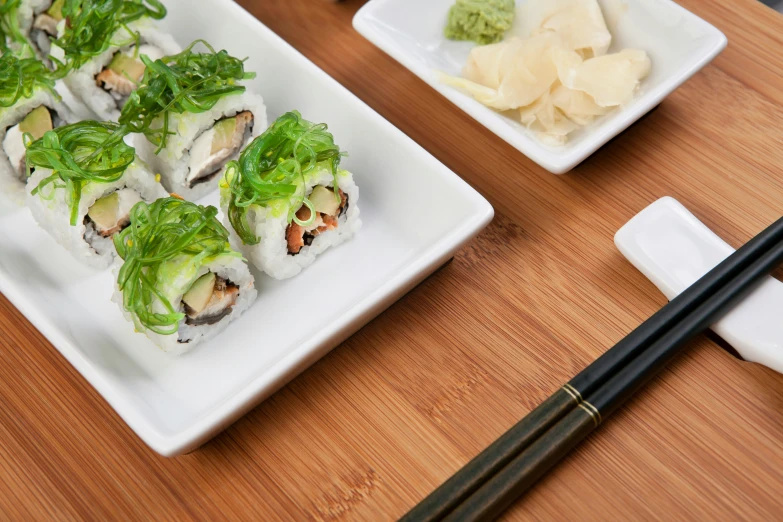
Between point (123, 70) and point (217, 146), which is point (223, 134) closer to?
point (217, 146)

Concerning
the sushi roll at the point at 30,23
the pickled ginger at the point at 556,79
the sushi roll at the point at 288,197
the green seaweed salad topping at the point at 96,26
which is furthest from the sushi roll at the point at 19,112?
the pickled ginger at the point at 556,79

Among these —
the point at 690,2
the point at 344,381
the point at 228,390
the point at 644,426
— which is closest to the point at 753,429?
the point at 644,426

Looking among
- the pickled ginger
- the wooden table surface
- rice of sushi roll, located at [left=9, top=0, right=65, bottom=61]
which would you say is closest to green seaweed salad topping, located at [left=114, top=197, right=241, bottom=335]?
the wooden table surface

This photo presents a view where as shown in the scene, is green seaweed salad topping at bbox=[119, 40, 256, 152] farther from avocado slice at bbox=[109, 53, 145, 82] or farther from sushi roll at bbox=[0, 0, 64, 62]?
sushi roll at bbox=[0, 0, 64, 62]

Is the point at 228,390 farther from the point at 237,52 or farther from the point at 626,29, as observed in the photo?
the point at 626,29

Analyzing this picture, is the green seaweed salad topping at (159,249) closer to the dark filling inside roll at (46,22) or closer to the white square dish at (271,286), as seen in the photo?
the white square dish at (271,286)

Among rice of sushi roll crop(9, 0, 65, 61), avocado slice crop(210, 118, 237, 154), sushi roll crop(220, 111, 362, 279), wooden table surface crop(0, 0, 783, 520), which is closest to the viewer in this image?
wooden table surface crop(0, 0, 783, 520)

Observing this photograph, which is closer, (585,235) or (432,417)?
(432,417)
